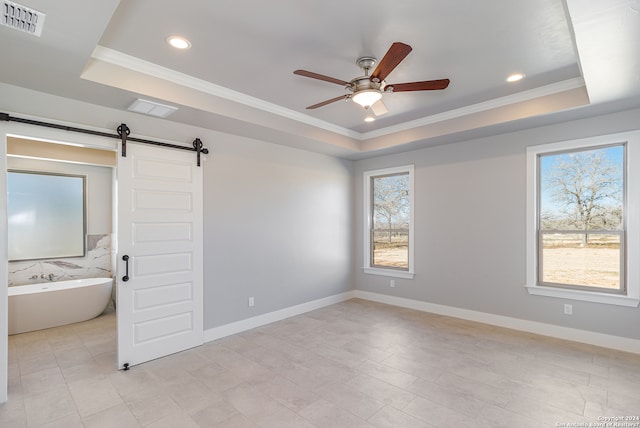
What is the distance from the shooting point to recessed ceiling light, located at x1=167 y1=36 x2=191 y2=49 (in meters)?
2.57

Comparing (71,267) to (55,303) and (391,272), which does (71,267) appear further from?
(391,272)

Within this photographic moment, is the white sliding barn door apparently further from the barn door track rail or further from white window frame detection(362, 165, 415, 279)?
white window frame detection(362, 165, 415, 279)

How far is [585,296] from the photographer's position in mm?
3785

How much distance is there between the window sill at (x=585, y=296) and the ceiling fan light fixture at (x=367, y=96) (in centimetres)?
329

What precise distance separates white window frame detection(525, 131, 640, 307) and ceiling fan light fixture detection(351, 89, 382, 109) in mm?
2625

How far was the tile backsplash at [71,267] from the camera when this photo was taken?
489cm

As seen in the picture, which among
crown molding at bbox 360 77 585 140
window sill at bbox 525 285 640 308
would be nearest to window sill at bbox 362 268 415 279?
window sill at bbox 525 285 640 308

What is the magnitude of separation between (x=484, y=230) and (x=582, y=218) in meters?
1.12

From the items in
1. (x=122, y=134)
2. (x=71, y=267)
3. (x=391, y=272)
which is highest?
(x=122, y=134)

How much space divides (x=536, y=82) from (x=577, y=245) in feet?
6.77

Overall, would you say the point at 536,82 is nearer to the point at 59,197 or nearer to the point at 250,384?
the point at 250,384

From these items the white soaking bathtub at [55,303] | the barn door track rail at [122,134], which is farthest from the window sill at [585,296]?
the white soaking bathtub at [55,303]

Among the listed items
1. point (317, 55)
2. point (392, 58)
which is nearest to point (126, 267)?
point (317, 55)

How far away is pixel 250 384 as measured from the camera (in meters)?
2.89
